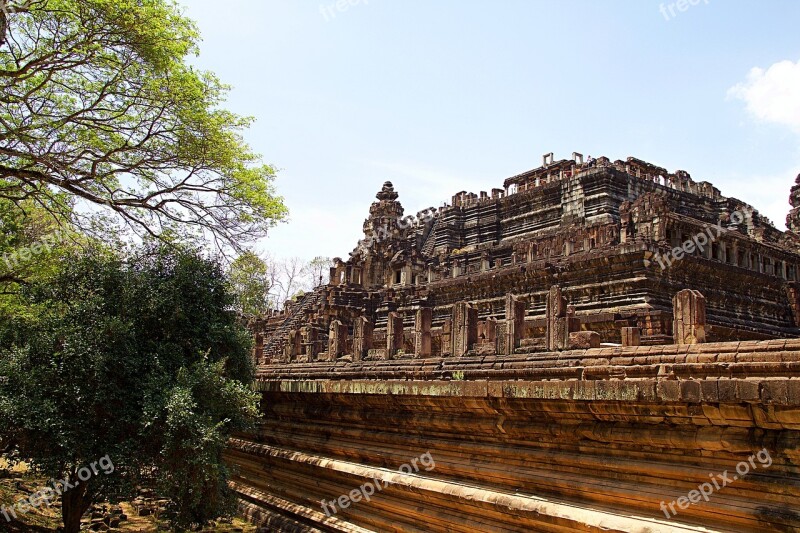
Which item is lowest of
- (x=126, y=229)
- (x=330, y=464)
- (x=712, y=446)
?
(x=330, y=464)

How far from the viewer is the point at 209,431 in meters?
10.2

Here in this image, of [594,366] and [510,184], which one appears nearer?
[594,366]

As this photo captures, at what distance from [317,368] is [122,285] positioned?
6795mm

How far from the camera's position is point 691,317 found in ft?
35.9

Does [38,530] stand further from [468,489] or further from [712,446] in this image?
[712,446]

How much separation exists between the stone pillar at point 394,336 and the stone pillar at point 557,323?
4220mm

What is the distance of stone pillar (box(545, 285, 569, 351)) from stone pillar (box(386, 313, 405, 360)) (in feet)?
13.8

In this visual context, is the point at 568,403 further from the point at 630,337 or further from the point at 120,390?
the point at 120,390

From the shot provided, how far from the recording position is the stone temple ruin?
20.0 ft

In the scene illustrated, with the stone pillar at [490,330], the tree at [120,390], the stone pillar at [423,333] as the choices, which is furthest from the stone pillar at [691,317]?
the tree at [120,390]

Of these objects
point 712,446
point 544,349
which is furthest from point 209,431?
point 712,446

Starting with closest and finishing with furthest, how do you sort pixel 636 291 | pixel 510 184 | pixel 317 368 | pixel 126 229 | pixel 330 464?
pixel 330 464, pixel 126 229, pixel 317 368, pixel 636 291, pixel 510 184

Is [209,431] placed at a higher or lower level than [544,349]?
lower

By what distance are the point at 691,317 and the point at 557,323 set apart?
2.19 metres
